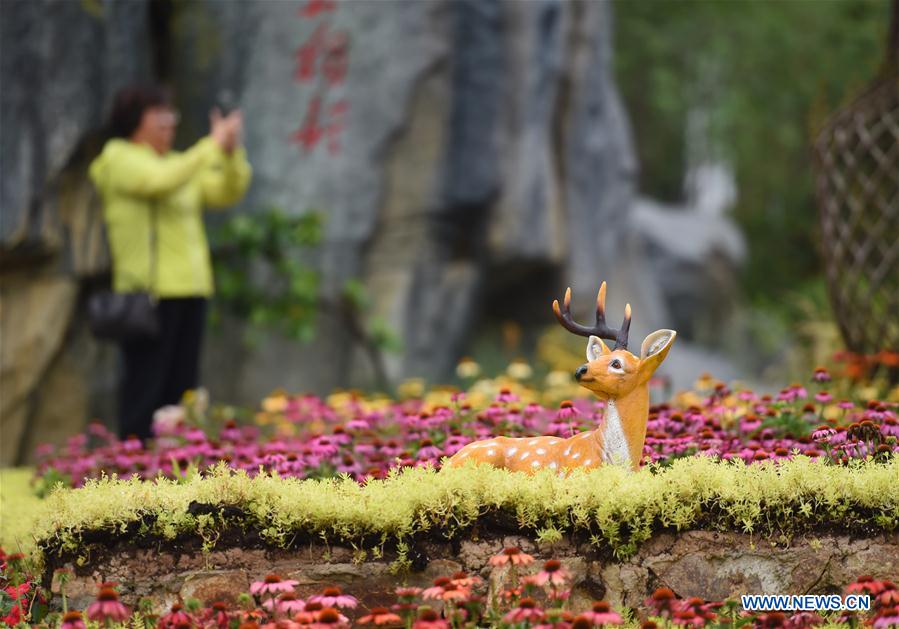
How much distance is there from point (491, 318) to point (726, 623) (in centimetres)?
679

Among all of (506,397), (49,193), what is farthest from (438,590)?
(49,193)

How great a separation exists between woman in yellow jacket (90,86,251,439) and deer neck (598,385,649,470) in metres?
2.97

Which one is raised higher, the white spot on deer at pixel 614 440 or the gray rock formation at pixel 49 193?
the gray rock formation at pixel 49 193

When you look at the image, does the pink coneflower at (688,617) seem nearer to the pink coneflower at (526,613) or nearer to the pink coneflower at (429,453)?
the pink coneflower at (526,613)

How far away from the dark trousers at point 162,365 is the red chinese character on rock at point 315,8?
2.82m

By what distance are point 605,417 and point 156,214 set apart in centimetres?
319

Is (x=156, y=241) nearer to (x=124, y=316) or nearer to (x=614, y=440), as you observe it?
(x=124, y=316)

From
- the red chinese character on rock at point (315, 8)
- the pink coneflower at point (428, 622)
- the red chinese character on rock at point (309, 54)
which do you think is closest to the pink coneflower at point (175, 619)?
the pink coneflower at point (428, 622)

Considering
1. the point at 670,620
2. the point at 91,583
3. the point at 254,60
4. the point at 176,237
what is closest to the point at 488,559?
the point at 670,620

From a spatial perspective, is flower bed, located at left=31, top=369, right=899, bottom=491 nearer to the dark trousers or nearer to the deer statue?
the deer statue

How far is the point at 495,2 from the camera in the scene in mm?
8469

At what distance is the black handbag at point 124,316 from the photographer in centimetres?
575

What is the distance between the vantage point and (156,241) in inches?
237

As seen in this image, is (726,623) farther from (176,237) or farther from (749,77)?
(749,77)
